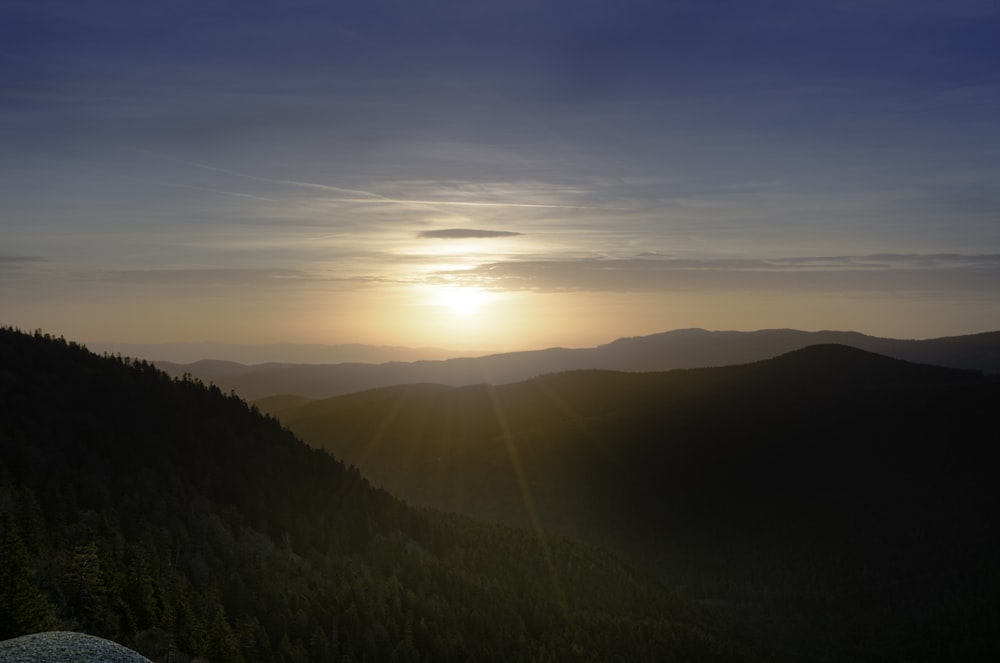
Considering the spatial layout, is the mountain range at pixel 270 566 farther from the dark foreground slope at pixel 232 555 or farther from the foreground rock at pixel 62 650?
the foreground rock at pixel 62 650

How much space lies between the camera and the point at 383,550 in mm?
105312

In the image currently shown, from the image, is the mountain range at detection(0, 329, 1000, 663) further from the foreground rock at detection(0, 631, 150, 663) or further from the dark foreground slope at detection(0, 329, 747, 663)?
the foreground rock at detection(0, 631, 150, 663)

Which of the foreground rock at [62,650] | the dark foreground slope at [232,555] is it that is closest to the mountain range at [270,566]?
the dark foreground slope at [232,555]

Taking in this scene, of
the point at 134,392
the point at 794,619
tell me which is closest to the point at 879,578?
the point at 794,619

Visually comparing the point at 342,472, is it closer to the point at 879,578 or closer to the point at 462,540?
the point at 462,540

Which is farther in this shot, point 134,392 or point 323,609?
point 134,392

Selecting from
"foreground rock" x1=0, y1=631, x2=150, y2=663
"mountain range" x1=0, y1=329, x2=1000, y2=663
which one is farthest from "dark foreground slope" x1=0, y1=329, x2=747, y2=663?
"foreground rock" x1=0, y1=631, x2=150, y2=663

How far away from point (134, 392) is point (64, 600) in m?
55.8

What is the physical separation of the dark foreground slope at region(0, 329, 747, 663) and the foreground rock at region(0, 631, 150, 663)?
11.5 metres

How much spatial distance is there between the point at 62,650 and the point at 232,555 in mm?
49937

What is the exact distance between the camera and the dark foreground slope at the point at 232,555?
186 feet

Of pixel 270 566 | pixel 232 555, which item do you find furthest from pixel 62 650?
pixel 270 566

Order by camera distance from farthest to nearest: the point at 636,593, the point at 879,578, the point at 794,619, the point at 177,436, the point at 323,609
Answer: the point at 879,578 < the point at 794,619 < the point at 636,593 < the point at 177,436 < the point at 323,609

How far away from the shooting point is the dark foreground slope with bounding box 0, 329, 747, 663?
56.7 metres
